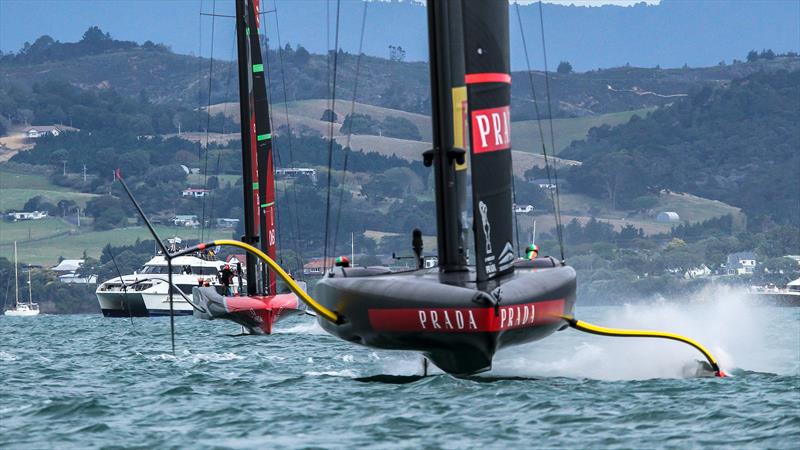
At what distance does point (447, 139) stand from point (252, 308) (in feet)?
61.9

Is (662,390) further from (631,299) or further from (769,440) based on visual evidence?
(631,299)

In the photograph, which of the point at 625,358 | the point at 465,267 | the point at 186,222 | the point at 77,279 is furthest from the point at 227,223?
the point at 465,267

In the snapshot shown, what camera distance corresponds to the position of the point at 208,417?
17953 mm

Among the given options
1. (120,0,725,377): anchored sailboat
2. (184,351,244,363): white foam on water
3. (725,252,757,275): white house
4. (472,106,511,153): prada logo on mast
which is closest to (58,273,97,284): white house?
(725,252,757,275): white house

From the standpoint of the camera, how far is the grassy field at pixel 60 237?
16862cm

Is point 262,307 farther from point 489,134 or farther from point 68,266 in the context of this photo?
point 68,266

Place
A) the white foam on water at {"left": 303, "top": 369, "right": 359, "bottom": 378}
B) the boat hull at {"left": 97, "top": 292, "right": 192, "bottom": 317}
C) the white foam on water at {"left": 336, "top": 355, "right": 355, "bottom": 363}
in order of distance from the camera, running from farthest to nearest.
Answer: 1. the boat hull at {"left": 97, "top": 292, "right": 192, "bottom": 317}
2. the white foam on water at {"left": 336, "top": 355, "right": 355, "bottom": 363}
3. the white foam on water at {"left": 303, "top": 369, "right": 359, "bottom": 378}

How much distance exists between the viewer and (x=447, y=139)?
20547 mm

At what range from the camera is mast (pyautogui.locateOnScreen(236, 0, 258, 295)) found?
1598 inches

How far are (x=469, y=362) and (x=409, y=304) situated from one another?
3.40ft

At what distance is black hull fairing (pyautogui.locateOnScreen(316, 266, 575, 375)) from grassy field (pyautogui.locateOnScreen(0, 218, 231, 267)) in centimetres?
14379

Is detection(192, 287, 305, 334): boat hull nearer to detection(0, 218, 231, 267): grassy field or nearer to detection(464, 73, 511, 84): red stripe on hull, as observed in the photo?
detection(464, 73, 511, 84): red stripe on hull

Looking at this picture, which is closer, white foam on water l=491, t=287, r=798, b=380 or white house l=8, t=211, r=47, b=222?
white foam on water l=491, t=287, r=798, b=380

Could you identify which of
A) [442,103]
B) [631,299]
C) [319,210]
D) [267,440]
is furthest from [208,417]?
[319,210]
